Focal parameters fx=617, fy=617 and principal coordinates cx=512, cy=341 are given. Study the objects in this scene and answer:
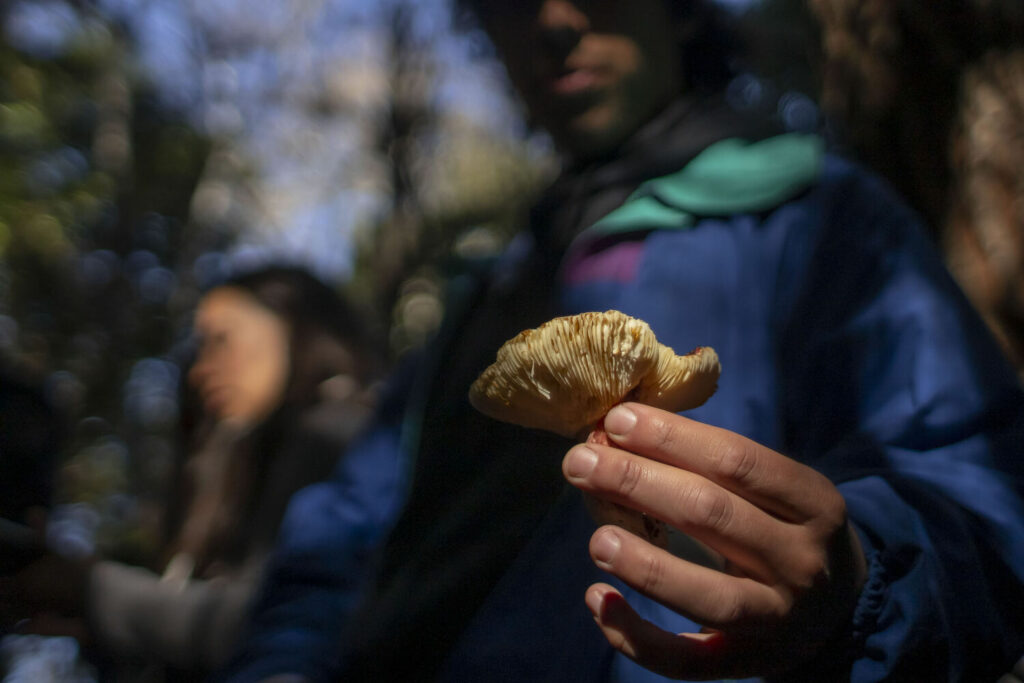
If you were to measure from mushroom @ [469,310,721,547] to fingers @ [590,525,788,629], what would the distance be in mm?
40

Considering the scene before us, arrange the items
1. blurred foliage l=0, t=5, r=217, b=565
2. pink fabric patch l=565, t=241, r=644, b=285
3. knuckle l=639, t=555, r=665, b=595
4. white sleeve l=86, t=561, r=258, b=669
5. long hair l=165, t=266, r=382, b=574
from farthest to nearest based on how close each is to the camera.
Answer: blurred foliage l=0, t=5, r=217, b=565
long hair l=165, t=266, r=382, b=574
white sleeve l=86, t=561, r=258, b=669
pink fabric patch l=565, t=241, r=644, b=285
knuckle l=639, t=555, r=665, b=595

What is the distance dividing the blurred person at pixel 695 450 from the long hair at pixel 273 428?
0.87ft

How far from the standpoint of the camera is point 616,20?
1.58 feet

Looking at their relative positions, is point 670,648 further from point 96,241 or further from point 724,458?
point 96,241

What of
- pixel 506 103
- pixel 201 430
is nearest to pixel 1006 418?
pixel 506 103

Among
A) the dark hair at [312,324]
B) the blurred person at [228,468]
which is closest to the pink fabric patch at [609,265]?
the blurred person at [228,468]

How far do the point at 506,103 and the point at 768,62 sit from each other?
33cm

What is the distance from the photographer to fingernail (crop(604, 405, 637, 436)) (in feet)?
0.82

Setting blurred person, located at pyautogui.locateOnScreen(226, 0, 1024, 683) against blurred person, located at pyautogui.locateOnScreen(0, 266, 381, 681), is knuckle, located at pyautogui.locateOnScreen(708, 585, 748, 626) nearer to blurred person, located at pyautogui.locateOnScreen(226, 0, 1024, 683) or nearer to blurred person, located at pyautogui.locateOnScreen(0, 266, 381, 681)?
blurred person, located at pyautogui.locateOnScreen(226, 0, 1024, 683)

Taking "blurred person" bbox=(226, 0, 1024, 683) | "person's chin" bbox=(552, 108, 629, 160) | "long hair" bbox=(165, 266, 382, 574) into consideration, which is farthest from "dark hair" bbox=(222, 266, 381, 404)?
"person's chin" bbox=(552, 108, 629, 160)

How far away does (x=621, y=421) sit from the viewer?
250 millimetres

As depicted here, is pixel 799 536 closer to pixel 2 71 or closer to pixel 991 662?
pixel 991 662

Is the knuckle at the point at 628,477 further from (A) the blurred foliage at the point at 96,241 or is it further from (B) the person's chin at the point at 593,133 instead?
(A) the blurred foliage at the point at 96,241

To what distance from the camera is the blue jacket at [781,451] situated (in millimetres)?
282
